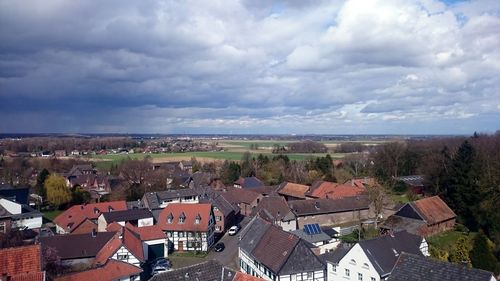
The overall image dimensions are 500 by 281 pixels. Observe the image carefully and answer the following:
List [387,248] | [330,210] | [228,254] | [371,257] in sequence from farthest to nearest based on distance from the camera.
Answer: [330,210], [228,254], [387,248], [371,257]

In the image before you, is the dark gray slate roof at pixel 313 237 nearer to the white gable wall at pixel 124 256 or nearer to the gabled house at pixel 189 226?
the gabled house at pixel 189 226

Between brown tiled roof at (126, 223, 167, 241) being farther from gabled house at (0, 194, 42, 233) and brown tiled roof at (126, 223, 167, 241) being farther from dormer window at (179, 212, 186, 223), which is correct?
gabled house at (0, 194, 42, 233)

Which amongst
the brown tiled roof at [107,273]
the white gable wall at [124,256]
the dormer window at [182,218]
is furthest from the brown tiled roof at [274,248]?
the dormer window at [182,218]

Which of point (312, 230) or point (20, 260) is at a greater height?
point (20, 260)

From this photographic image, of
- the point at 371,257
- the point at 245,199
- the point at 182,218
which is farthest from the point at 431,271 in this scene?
the point at 245,199

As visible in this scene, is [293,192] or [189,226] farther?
[293,192]

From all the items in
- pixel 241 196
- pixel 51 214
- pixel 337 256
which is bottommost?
pixel 51 214

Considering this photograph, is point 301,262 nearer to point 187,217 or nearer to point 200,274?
point 200,274
